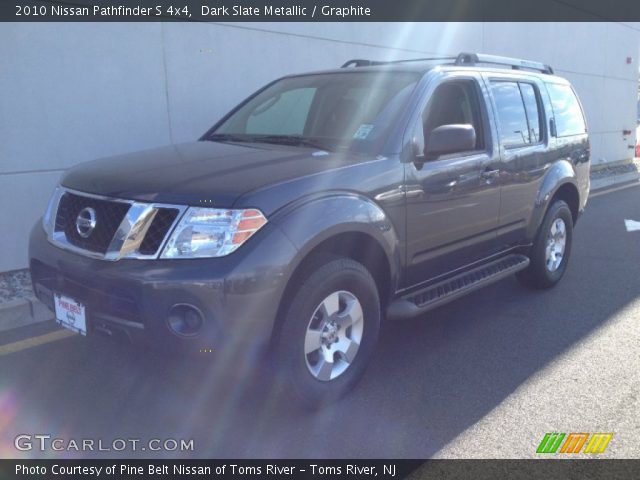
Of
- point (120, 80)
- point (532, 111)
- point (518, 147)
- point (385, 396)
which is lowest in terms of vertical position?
point (385, 396)

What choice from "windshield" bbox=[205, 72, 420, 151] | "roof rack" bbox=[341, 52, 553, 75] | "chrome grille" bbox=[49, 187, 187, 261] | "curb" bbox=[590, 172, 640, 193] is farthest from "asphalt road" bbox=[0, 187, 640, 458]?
"curb" bbox=[590, 172, 640, 193]

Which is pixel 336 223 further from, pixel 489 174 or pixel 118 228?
pixel 489 174

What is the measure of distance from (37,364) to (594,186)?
11.9 metres

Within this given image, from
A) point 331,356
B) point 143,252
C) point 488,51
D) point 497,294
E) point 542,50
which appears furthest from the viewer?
point 542,50

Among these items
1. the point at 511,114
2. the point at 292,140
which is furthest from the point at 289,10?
the point at 292,140

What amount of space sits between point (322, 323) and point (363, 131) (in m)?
1.28

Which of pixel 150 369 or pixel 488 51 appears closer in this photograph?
pixel 150 369

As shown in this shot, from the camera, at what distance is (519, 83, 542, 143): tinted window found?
202 inches

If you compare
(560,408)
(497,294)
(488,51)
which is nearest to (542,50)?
(488,51)

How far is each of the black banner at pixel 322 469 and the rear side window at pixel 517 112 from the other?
8.36 feet

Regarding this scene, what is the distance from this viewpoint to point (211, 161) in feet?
11.6

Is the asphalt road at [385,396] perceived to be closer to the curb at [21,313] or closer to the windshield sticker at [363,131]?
the curb at [21,313]

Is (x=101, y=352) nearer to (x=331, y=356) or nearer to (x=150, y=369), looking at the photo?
(x=150, y=369)

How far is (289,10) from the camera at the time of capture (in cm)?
793
